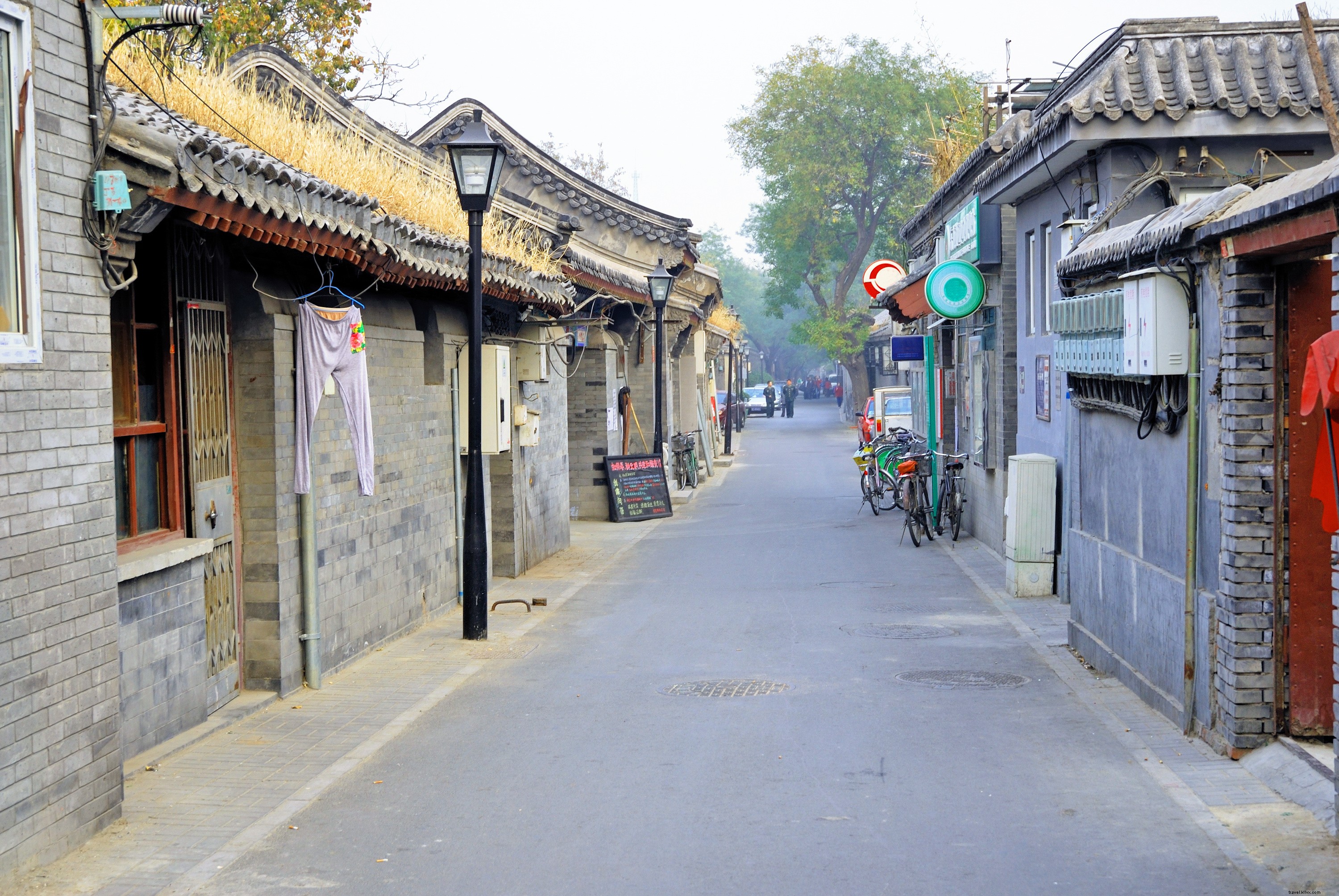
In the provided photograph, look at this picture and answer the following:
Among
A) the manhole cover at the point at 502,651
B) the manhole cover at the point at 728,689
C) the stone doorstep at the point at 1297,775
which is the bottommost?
the manhole cover at the point at 728,689

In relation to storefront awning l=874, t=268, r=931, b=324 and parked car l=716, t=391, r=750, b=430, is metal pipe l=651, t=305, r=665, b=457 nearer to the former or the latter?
storefront awning l=874, t=268, r=931, b=324

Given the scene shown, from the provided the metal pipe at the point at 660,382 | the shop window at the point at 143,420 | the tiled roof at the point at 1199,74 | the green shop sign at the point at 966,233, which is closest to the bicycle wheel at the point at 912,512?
the green shop sign at the point at 966,233

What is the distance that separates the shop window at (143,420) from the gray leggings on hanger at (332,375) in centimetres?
123

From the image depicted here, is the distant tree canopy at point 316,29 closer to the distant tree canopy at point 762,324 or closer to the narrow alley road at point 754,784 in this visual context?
the narrow alley road at point 754,784

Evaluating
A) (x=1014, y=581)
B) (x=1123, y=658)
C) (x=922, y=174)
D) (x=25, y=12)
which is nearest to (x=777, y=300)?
(x=922, y=174)

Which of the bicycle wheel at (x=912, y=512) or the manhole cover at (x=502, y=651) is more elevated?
the bicycle wheel at (x=912, y=512)

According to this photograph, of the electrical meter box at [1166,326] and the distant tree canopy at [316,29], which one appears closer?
the electrical meter box at [1166,326]

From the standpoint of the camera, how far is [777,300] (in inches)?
2319

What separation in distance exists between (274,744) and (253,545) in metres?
1.63

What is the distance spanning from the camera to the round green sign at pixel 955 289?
1755 centimetres

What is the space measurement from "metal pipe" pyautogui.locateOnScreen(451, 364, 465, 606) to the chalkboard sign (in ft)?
29.1

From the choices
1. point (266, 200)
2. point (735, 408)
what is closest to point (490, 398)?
point (266, 200)

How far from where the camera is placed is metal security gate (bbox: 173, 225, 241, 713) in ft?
27.6

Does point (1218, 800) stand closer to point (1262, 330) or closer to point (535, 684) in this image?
point (1262, 330)
